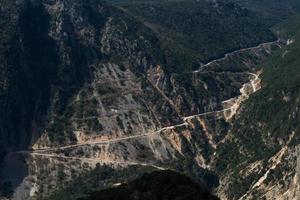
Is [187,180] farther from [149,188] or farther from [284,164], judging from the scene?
[284,164]

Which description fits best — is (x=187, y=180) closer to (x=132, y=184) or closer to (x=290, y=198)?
(x=132, y=184)

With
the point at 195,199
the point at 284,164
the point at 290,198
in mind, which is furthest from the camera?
the point at 284,164

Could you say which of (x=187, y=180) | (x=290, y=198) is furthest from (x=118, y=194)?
(x=290, y=198)

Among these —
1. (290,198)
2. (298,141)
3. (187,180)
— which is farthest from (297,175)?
(187,180)

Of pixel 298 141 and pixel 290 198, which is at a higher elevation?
pixel 298 141

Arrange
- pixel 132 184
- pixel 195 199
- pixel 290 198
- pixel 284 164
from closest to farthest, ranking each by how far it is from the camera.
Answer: pixel 195 199
pixel 132 184
pixel 290 198
pixel 284 164

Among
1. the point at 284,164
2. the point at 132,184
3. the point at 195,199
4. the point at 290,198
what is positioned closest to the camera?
the point at 195,199

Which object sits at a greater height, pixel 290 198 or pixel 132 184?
pixel 132 184

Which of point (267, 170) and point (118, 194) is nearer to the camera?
point (118, 194)

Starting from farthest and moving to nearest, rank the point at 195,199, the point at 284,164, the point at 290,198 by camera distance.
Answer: the point at 284,164 < the point at 290,198 < the point at 195,199
